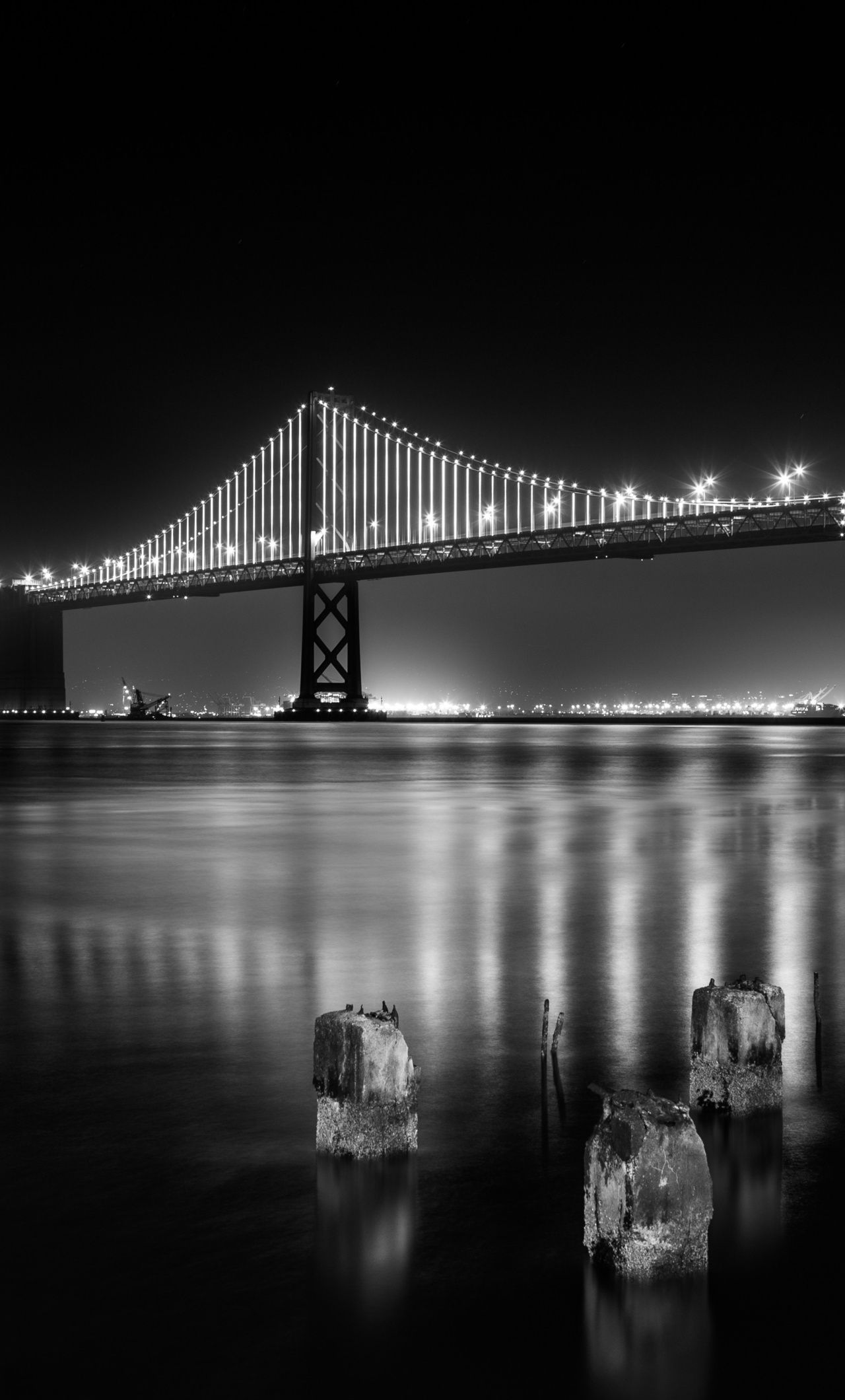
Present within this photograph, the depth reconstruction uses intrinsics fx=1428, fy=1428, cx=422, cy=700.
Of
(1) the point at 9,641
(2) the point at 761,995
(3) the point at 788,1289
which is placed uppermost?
(1) the point at 9,641

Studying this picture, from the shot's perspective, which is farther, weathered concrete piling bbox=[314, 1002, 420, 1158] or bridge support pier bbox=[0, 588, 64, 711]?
bridge support pier bbox=[0, 588, 64, 711]

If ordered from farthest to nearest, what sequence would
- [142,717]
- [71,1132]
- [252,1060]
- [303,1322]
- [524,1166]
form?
[142,717], [252,1060], [71,1132], [524,1166], [303,1322]

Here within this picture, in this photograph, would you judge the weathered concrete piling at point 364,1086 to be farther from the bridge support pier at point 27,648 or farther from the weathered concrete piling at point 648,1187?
the bridge support pier at point 27,648

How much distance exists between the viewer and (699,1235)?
3852 mm

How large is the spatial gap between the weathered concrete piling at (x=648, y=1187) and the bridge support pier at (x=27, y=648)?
103453 mm

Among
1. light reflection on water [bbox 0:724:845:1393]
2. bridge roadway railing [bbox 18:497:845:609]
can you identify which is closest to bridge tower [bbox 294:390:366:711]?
bridge roadway railing [bbox 18:497:845:609]

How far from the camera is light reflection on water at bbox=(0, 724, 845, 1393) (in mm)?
4039

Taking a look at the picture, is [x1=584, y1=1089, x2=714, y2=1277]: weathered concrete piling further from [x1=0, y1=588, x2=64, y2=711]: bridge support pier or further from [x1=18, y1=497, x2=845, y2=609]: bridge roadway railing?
[x1=0, y1=588, x2=64, y2=711]: bridge support pier

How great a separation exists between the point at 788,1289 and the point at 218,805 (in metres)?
21.3

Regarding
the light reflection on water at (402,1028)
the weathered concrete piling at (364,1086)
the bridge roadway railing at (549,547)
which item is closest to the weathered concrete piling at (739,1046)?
the light reflection on water at (402,1028)

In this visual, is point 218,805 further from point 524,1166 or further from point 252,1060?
point 524,1166

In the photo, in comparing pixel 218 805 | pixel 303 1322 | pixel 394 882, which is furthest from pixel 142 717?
pixel 303 1322

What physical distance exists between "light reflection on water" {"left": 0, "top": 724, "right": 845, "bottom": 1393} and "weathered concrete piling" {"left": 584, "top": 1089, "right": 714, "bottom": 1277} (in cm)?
12

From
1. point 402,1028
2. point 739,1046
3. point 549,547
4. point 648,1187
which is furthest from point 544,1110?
point 549,547
